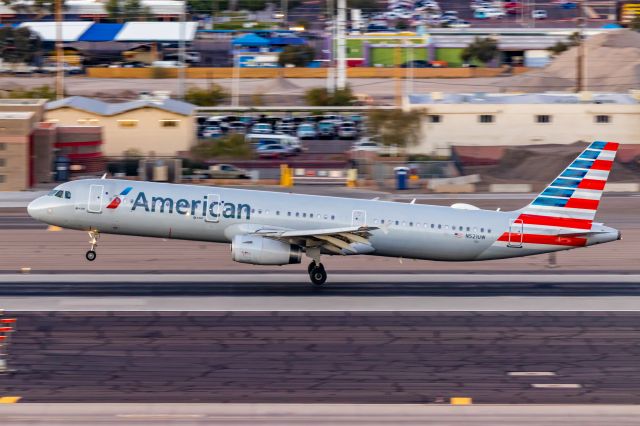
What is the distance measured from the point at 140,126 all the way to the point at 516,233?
4866 cm

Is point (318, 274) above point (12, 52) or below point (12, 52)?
below

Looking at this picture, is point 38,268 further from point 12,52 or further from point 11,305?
point 12,52

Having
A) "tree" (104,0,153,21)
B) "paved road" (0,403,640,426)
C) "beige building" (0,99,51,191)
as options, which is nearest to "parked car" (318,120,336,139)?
"beige building" (0,99,51,191)

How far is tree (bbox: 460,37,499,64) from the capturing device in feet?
437

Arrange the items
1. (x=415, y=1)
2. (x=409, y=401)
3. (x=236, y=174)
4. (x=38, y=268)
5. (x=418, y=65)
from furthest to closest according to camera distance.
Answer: (x=415, y=1), (x=418, y=65), (x=236, y=174), (x=38, y=268), (x=409, y=401)

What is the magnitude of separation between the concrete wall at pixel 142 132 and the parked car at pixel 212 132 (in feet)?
26.3

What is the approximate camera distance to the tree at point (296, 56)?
134m

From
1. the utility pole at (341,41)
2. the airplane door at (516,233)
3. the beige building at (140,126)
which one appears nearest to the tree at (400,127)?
the beige building at (140,126)

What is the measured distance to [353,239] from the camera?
120 feet

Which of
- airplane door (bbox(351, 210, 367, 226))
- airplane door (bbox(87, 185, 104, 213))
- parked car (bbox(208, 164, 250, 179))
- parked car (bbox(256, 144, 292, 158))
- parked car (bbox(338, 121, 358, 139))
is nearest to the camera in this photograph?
airplane door (bbox(87, 185, 104, 213))

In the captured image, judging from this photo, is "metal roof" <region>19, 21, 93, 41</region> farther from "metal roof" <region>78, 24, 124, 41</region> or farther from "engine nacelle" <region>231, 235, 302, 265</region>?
"engine nacelle" <region>231, 235, 302, 265</region>

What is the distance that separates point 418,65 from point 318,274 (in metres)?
96.7

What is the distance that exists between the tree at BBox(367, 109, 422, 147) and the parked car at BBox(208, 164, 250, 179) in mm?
14307

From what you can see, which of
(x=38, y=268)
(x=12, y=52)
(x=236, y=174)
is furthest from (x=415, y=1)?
(x=38, y=268)
